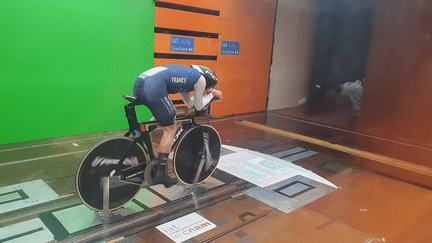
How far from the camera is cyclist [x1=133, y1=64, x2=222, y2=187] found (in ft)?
9.79

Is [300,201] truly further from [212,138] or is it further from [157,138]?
[157,138]

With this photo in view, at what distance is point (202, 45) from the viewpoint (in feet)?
21.2

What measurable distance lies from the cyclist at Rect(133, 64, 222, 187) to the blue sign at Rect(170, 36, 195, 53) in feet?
9.44

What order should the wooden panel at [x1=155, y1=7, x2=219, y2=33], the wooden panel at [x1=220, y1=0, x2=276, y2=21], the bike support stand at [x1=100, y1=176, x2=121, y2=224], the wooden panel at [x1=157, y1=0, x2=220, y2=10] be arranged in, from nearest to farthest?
1. the bike support stand at [x1=100, y1=176, x2=121, y2=224]
2. the wooden panel at [x1=155, y1=7, x2=219, y2=33]
3. the wooden panel at [x1=157, y1=0, x2=220, y2=10]
4. the wooden panel at [x1=220, y1=0, x2=276, y2=21]

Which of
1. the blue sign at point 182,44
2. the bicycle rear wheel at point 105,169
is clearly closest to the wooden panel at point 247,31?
the blue sign at point 182,44

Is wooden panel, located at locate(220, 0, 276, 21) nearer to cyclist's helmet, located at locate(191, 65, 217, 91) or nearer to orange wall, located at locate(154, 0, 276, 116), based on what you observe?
orange wall, located at locate(154, 0, 276, 116)

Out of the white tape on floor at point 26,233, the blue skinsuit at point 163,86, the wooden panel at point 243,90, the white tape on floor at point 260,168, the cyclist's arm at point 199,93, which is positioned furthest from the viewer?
the wooden panel at point 243,90

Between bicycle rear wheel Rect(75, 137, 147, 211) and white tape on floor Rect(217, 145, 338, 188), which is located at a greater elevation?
bicycle rear wheel Rect(75, 137, 147, 211)

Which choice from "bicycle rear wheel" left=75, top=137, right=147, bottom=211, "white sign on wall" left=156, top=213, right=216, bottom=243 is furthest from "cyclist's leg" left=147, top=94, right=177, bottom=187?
"white sign on wall" left=156, top=213, right=216, bottom=243

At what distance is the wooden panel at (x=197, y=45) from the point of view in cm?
588

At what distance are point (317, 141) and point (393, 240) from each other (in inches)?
123

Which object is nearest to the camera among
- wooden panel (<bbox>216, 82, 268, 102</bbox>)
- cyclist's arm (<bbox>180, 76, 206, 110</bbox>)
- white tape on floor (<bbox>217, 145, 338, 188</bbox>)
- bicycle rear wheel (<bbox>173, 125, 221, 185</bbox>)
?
cyclist's arm (<bbox>180, 76, 206, 110</bbox>)

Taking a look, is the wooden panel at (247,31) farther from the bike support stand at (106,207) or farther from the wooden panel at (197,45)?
the bike support stand at (106,207)

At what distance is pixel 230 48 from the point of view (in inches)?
275
